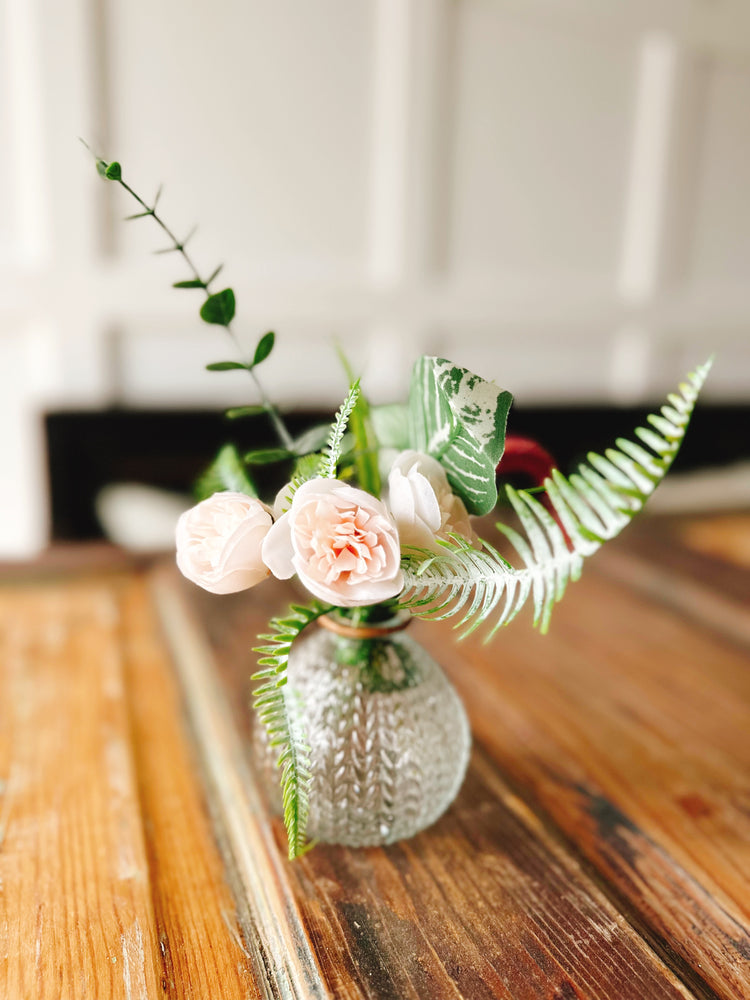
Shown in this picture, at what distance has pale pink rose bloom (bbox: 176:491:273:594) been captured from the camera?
41cm

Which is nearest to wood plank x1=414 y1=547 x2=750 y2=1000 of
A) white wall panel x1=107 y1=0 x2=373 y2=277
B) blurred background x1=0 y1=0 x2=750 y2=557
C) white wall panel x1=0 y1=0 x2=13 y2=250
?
blurred background x1=0 y1=0 x2=750 y2=557

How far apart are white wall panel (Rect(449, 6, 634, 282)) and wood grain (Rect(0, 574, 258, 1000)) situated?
1.56 metres

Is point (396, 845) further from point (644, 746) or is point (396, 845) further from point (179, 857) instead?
point (644, 746)

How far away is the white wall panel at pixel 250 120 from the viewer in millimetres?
1669

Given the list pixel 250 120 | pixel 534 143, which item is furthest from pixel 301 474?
pixel 534 143

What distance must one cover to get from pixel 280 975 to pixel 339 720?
141mm

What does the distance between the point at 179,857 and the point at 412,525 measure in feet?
0.94

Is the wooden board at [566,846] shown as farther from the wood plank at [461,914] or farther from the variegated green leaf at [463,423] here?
the variegated green leaf at [463,423]

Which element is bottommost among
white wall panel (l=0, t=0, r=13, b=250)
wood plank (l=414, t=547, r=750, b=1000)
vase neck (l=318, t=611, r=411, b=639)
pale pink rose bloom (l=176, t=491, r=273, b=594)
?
wood plank (l=414, t=547, r=750, b=1000)

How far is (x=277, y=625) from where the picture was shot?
16.1 inches

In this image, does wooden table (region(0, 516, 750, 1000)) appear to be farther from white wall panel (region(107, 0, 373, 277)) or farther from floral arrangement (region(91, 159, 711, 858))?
white wall panel (region(107, 0, 373, 277))

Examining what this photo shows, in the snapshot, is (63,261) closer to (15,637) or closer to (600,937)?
(15,637)

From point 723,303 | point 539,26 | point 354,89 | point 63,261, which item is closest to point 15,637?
point 63,261

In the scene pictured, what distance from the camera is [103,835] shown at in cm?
53
